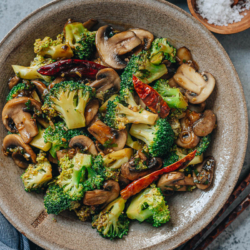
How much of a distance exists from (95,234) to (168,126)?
5.13ft

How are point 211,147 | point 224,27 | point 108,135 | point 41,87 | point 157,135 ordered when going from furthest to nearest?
point 224,27 < point 211,147 < point 41,87 < point 108,135 < point 157,135

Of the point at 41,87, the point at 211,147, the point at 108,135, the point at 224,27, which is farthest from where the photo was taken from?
the point at 224,27

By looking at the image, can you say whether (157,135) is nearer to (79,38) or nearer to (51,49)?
(79,38)

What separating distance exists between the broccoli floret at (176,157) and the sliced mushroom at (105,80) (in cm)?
104

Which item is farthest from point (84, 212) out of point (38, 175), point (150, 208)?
point (150, 208)

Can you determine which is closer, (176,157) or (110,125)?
(110,125)

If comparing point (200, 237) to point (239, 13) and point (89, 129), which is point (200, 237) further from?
point (239, 13)

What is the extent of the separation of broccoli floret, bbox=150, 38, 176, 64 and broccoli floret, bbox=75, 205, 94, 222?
1888mm

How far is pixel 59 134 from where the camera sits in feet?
9.50

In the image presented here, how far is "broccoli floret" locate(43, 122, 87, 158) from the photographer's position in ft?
9.45

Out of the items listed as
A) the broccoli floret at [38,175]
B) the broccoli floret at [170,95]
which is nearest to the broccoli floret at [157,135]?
the broccoli floret at [170,95]

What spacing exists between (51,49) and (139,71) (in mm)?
1121

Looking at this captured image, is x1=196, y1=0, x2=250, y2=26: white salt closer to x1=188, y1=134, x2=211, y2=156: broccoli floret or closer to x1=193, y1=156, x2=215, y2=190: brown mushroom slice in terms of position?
x1=188, y1=134, x2=211, y2=156: broccoli floret

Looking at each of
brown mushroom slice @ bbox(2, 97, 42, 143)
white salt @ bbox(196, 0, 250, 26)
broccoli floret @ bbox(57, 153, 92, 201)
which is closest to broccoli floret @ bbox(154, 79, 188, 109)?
broccoli floret @ bbox(57, 153, 92, 201)
